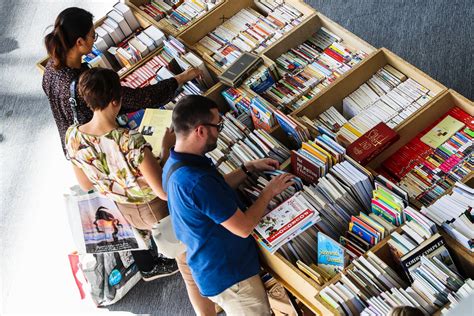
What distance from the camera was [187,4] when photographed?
214 inches

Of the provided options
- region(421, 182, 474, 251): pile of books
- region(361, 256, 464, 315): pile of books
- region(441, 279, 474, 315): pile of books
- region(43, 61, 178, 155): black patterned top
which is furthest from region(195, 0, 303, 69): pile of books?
region(441, 279, 474, 315): pile of books

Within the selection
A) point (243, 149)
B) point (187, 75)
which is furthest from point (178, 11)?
point (243, 149)

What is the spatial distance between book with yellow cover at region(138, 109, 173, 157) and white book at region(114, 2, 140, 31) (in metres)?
1.09

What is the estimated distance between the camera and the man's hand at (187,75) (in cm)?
474

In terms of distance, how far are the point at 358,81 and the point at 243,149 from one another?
0.98m

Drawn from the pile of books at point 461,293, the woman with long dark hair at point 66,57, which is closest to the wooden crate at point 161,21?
the woman with long dark hair at point 66,57

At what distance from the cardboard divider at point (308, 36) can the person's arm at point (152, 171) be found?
1427 mm

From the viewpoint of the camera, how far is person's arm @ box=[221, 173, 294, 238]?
3.56 metres

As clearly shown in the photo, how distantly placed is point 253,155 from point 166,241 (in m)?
0.79

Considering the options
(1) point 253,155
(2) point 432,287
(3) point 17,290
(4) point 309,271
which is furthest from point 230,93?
(3) point 17,290

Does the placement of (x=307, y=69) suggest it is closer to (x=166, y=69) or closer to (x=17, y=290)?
(x=166, y=69)

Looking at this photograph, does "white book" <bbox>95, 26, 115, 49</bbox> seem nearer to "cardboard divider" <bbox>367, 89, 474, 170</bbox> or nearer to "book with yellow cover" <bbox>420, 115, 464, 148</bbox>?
"cardboard divider" <bbox>367, 89, 474, 170</bbox>

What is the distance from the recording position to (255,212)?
148 inches

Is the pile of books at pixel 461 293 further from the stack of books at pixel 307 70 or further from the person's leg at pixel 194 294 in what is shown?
the stack of books at pixel 307 70
